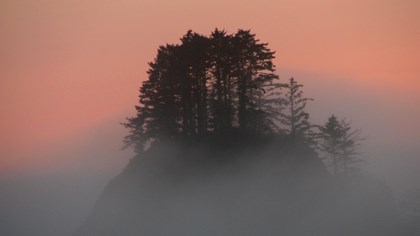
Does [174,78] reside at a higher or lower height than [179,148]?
higher

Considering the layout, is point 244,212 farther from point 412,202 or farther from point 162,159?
point 412,202

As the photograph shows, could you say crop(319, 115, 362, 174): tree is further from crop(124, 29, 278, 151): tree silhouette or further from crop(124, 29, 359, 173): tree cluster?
crop(124, 29, 278, 151): tree silhouette

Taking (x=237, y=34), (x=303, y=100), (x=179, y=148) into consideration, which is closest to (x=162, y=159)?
(x=179, y=148)

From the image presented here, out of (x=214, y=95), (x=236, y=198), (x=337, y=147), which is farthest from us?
(x=337, y=147)

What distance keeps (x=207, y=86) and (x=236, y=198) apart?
606 inches

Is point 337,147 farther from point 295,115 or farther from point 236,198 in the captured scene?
point 236,198

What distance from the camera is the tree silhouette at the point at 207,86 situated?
151ft

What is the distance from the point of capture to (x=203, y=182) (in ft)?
138

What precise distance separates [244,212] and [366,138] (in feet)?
95.5

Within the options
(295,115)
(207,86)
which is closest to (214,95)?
(207,86)

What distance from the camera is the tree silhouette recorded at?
45906 mm

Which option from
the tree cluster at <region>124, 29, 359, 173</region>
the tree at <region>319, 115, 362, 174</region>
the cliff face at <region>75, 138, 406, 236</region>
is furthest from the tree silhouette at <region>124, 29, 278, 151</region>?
the tree at <region>319, 115, 362, 174</region>

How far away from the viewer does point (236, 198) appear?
39.8 meters

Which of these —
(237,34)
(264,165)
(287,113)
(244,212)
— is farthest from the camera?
(287,113)
